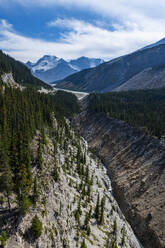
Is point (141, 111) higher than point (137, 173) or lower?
higher

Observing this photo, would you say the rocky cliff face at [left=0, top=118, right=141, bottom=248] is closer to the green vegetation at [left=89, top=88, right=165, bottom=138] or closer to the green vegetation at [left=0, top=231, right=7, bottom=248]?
the green vegetation at [left=0, top=231, right=7, bottom=248]

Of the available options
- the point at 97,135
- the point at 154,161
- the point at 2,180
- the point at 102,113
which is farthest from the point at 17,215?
the point at 102,113

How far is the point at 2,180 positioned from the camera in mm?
26156

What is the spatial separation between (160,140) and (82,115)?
76.4 m

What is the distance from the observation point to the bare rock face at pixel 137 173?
150 feet

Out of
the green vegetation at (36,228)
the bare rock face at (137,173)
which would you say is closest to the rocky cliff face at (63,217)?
the green vegetation at (36,228)

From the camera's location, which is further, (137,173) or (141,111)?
(141,111)

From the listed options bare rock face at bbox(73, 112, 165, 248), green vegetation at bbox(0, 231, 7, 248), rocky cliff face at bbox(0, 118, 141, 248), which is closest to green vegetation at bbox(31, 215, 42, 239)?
rocky cliff face at bbox(0, 118, 141, 248)

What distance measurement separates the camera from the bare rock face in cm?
4572

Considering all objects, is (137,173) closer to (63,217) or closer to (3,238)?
(63,217)

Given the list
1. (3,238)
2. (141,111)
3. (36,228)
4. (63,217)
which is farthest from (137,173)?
(141,111)

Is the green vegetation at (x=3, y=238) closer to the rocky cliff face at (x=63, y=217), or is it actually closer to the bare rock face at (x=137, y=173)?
the rocky cliff face at (x=63, y=217)

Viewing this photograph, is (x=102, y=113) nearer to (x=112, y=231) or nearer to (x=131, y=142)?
A: (x=131, y=142)

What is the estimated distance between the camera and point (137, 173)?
6228 centimetres
